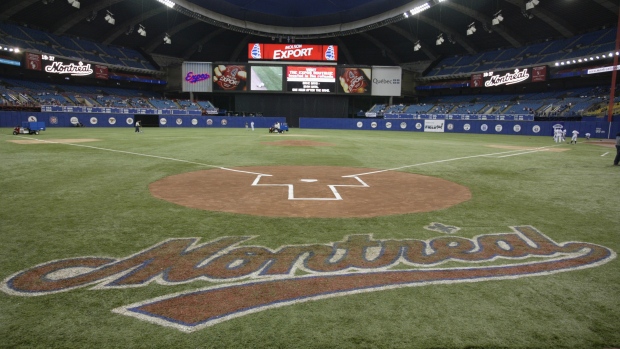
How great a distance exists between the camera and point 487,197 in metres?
8.78

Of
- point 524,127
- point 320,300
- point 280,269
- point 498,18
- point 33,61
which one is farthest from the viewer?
point 33,61

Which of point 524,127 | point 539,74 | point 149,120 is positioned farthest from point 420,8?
point 149,120

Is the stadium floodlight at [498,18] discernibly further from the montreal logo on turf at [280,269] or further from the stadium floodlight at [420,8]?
the montreal logo on turf at [280,269]

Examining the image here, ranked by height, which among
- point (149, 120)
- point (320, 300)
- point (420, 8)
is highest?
point (420, 8)

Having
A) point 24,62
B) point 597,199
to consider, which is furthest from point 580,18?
point 24,62

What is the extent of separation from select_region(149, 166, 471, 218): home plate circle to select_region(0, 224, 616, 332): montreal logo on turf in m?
1.84

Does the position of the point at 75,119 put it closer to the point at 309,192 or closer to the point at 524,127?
the point at 309,192

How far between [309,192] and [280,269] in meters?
4.78

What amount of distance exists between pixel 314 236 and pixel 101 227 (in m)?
3.49

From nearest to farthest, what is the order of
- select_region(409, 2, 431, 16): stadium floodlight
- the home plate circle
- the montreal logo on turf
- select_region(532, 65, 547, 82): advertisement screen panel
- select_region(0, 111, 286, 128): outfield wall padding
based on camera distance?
the montreal logo on turf < the home plate circle < select_region(0, 111, 286, 128): outfield wall padding < select_region(409, 2, 431, 16): stadium floodlight < select_region(532, 65, 547, 82): advertisement screen panel

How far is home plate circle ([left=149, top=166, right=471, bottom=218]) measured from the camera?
288 inches

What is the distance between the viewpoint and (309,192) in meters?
8.98

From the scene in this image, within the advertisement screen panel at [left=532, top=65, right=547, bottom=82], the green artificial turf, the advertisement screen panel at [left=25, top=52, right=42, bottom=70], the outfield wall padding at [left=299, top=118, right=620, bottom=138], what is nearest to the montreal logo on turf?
the green artificial turf

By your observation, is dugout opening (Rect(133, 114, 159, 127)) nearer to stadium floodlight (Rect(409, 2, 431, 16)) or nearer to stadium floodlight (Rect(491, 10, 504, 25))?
stadium floodlight (Rect(409, 2, 431, 16))
